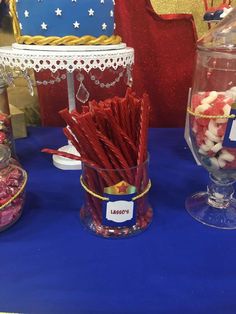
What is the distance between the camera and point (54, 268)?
1.52 feet

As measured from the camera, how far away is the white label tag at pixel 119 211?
0.50m

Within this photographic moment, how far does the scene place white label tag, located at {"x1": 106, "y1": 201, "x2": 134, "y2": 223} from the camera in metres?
0.50

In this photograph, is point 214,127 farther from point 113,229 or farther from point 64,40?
point 64,40

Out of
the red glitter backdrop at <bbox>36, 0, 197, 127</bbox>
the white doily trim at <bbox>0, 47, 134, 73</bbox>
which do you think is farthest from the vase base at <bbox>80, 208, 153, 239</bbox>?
the red glitter backdrop at <bbox>36, 0, 197, 127</bbox>

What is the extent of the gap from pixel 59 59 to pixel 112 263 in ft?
1.24

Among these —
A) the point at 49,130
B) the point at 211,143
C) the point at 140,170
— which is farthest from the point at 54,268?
the point at 49,130

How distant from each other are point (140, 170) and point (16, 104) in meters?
0.75

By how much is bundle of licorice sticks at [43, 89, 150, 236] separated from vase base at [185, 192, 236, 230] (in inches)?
5.4

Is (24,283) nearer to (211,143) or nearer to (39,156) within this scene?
(211,143)

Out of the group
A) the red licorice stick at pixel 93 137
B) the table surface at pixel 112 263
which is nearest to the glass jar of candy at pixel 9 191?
the table surface at pixel 112 263

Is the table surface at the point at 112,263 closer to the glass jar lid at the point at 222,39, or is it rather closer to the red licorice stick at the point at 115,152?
the red licorice stick at the point at 115,152

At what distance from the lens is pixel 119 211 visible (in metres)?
0.50

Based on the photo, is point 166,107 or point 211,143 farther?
point 166,107

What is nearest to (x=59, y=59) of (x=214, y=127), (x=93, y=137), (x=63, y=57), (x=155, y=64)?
(x=63, y=57)
